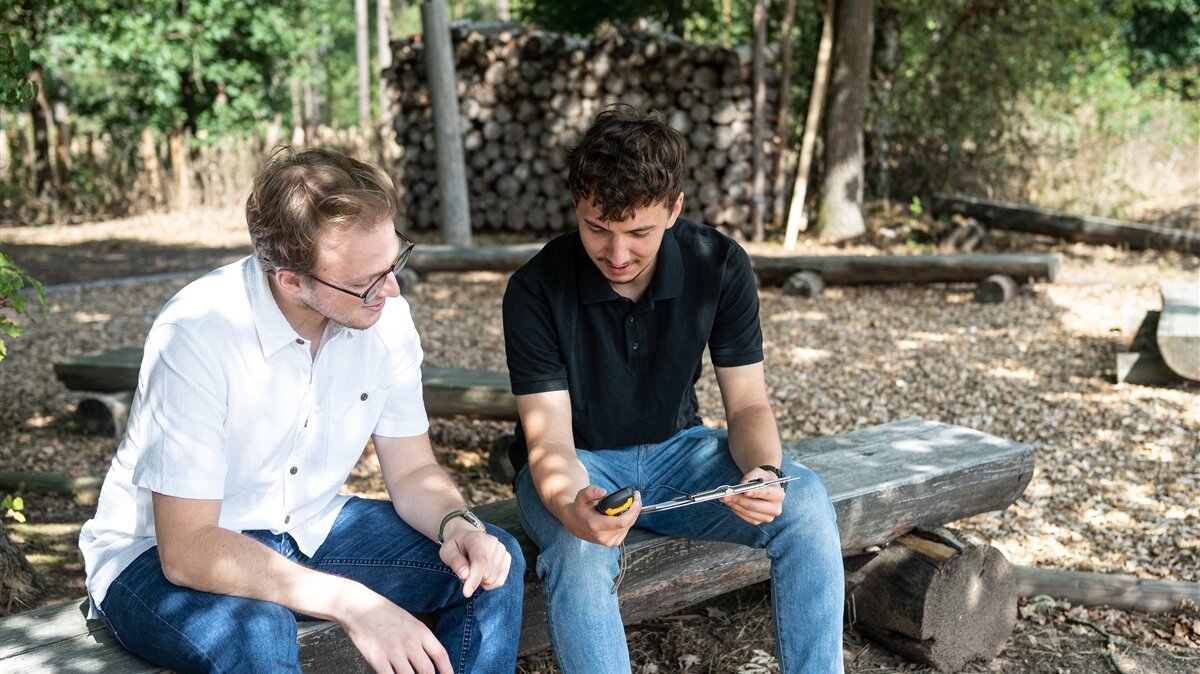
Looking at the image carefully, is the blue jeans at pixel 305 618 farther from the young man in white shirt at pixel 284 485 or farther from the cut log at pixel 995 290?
the cut log at pixel 995 290

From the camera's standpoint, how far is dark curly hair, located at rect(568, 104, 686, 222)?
6.96 feet

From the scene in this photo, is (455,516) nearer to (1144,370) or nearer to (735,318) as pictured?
(735,318)

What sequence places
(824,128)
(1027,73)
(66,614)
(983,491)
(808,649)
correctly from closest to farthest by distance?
1. (66,614)
2. (808,649)
3. (983,491)
4. (824,128)
5. (1027,73)

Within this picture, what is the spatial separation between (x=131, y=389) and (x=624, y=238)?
3079 millimetres

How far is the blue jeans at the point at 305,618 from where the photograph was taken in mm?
1659

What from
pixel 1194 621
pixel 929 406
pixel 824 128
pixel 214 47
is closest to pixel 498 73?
pixel 824 128

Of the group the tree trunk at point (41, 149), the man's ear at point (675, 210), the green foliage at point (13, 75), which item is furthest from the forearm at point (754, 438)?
the tree trunk at point (41, 149)

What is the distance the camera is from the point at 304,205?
5.74ft

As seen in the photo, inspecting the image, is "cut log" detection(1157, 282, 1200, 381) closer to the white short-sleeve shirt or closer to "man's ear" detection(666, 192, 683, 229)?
"man's ear" detection(666, 192, 683, 229)

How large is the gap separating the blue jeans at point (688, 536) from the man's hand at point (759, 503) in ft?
0.33

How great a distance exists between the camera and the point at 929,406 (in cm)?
469

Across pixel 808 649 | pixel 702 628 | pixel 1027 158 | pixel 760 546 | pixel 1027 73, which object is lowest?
pixel 702 628

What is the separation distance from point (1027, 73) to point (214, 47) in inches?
371

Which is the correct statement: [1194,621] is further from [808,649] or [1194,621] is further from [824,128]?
[824,128]
